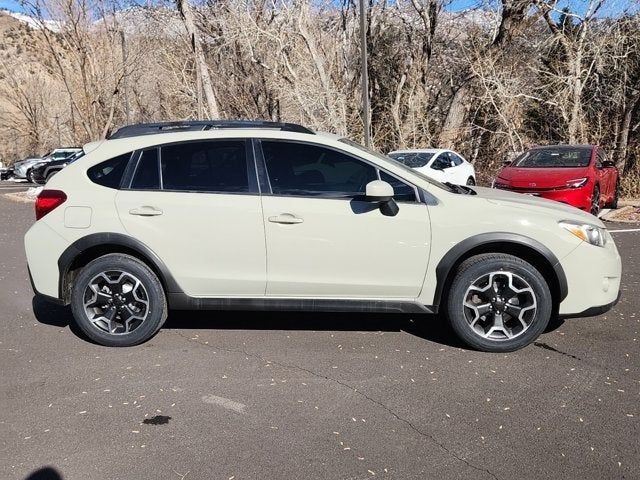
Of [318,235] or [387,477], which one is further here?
[318,235]

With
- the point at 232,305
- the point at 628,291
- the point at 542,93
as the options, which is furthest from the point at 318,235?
the point at 542,93

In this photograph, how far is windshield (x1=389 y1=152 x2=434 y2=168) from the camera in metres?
15.8

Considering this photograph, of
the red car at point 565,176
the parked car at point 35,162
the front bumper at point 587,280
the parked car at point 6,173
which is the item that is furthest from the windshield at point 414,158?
the parked car at point 6,173

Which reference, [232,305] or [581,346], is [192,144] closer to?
[232,305]

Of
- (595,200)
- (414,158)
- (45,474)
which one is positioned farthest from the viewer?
(414,158)

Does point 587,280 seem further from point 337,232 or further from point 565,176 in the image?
point 565,176

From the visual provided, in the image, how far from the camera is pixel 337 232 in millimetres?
4633

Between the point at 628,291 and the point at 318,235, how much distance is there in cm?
375

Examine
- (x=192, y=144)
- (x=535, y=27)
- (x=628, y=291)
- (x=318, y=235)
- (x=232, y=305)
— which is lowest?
(x=628, y=291)

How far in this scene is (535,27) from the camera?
22422mm

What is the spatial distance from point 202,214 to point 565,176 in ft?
26.9

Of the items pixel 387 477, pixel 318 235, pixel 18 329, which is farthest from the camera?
pixel 18 329

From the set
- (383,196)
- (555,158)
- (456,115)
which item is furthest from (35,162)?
(383,196)

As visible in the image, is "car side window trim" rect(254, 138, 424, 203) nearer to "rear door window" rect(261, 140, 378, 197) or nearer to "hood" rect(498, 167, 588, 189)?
"rear door window" rect(261, 140, 378, 197)
